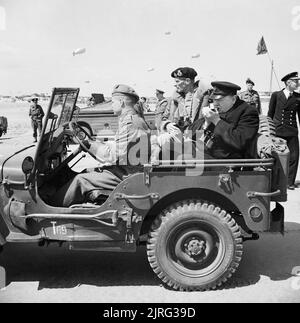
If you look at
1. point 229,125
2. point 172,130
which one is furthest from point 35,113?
point 229,125

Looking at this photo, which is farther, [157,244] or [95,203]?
[95,203]

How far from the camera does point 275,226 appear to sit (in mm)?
3945

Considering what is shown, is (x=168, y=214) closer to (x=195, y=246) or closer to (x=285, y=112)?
(x=195, y=246)

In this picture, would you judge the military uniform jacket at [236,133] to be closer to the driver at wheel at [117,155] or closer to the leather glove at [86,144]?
the driver at wheel at [117,155]

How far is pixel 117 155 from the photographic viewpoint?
12.1ft

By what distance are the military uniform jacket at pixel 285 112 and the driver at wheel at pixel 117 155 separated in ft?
12.7

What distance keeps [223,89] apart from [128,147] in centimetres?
97

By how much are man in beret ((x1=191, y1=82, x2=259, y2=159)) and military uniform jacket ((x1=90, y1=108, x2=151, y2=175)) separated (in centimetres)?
56

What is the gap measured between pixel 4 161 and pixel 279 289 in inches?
97.4

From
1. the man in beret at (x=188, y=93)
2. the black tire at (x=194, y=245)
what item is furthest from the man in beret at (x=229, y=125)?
the man in beret at (x=188, y=93)

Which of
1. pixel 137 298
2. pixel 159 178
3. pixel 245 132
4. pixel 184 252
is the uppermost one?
pixel 245 132

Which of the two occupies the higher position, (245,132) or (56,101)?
(56,101)

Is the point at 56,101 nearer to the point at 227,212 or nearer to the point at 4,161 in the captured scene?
the point at 4,161

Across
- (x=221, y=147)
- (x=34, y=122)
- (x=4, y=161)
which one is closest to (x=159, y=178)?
(x=221, y=147)
